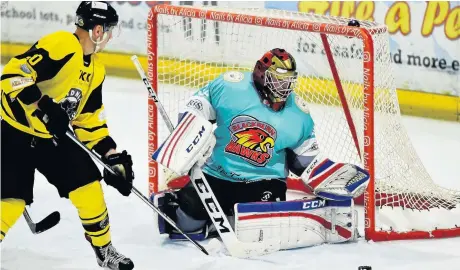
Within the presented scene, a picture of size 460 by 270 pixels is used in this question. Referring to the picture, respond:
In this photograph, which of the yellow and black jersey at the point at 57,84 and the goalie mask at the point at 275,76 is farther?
the goalie mask at the point at 275,76

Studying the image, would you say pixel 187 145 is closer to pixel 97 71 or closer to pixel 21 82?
pixel 97 71

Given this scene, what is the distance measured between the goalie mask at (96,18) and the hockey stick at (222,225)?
0.36 meters

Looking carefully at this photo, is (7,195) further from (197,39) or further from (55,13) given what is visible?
(55,13)

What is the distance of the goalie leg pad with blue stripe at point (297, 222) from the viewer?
14.2 ft

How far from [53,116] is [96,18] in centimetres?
40

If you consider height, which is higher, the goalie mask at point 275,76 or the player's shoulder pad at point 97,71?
the player's shoulder pad at point 97,71

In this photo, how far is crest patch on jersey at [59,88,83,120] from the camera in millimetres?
3885

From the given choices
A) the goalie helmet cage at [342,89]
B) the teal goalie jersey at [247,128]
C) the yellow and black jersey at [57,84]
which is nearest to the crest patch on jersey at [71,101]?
the yellow and black jersey at [57,84]

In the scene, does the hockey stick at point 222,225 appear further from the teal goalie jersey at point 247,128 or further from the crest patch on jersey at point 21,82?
the crest patch on jersey at point 21,82

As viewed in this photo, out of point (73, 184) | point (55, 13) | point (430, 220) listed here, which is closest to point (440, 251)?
point (430, 220)

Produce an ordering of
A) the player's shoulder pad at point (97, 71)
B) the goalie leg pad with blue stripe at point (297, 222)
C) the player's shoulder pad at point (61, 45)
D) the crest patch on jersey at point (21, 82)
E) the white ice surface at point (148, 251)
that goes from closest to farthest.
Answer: the crest patch on jersey at point (21, 82), the player's shoulder pad at point (61, 45), the player's shoulder pad at point (97, 71), the white ice surface at point (148, 251), the goalie leg pad with blue stripe at point (297, 222)

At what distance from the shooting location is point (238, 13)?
15.5ft

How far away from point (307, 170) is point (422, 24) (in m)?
2.26

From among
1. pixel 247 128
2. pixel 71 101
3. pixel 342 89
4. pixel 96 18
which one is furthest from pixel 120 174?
pixel 342 89
